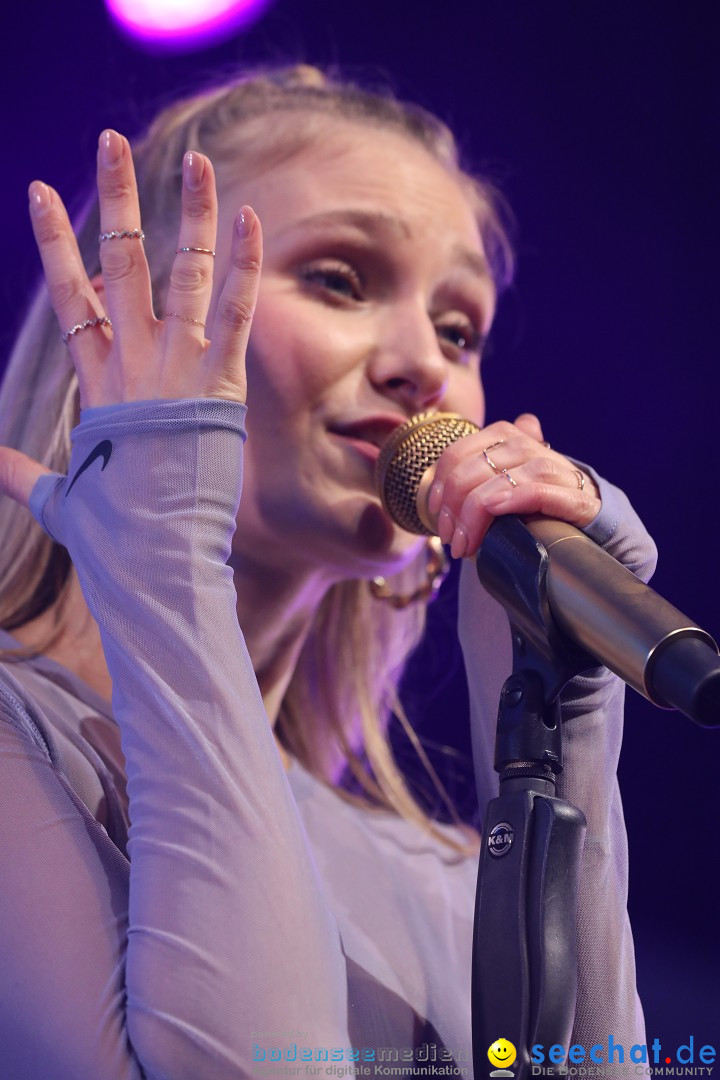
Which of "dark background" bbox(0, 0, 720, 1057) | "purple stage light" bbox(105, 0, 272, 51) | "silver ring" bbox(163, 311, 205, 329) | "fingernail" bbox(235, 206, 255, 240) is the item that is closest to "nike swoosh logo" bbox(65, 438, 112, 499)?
"silver ring" bbox(163, 311, 205, 329)

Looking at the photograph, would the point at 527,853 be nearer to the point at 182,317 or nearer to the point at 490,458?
the point at 490,458

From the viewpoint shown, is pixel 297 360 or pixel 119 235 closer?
pixel 119 235

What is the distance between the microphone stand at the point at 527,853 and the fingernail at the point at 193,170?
0.47 meters

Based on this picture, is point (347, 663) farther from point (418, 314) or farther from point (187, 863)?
point (187, 863)

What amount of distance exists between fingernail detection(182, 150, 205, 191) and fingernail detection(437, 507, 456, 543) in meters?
0.40

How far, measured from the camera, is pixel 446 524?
0.97 m

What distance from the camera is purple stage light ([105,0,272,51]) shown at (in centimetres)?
192

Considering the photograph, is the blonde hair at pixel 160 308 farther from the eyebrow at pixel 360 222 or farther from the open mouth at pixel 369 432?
the open mouth at pixel 369 432

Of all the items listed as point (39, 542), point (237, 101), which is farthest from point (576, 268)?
point (39, 542)

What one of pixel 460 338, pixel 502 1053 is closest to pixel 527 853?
pixel 502 1053

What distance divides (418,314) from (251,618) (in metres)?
0.48

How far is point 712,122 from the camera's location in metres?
2.16

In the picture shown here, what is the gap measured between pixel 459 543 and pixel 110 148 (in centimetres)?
53

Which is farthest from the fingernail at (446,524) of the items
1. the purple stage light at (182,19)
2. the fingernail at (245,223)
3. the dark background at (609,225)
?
the purple stage light at (182,19)
